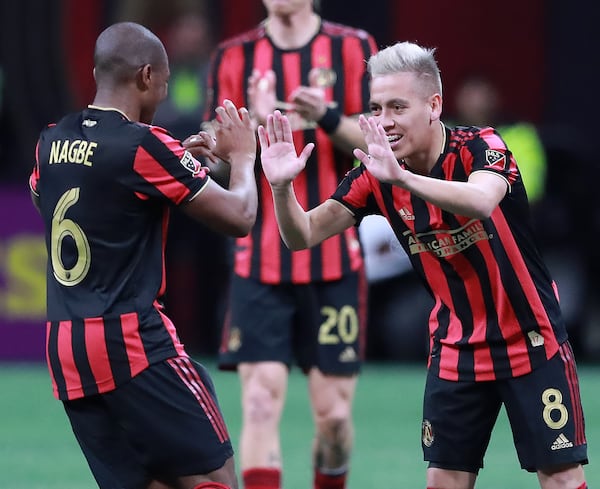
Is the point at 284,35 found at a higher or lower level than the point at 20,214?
higher

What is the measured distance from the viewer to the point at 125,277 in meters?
4.82

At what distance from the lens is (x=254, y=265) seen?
22.5 feet

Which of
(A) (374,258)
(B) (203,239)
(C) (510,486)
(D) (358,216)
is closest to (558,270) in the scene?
(A) (374,258)

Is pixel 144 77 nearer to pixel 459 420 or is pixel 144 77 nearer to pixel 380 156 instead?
pixel 380 156

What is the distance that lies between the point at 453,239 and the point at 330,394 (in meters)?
1.87

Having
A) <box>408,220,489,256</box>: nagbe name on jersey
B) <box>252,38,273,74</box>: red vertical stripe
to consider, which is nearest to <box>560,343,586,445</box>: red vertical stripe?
<box>408,220,489,256</box>: nagbe name on jersey

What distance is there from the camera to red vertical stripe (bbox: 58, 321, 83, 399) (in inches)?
191

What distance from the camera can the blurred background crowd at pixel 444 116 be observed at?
37.9 ft

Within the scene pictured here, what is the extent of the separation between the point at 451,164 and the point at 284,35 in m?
2.10

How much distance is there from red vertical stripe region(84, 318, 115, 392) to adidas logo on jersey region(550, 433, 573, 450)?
58.5 inches

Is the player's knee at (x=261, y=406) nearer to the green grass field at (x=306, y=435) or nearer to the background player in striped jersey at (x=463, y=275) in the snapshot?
the green grass field at (x=306, y=435)

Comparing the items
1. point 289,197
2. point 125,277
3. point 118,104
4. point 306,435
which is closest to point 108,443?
point 125,277

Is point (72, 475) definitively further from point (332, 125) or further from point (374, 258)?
point (374, 258)

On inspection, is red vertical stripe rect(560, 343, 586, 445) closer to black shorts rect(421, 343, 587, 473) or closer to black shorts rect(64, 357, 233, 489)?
black shorts rect(421, 343, 587, 473)
